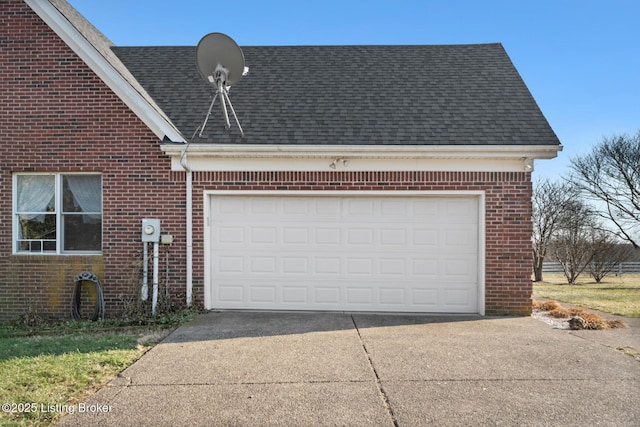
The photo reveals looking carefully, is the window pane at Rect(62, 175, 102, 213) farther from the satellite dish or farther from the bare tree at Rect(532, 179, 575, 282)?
the bare tree at Rect(532, 179, 575, 282)

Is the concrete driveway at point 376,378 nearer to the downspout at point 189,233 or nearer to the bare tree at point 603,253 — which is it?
the downspout at point 189,233

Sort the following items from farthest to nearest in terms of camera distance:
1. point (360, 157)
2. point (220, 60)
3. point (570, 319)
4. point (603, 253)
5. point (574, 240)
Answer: point (574, 240)
point (603, 253)
point (360, 157)
point (220, 60)
point (570, 319)

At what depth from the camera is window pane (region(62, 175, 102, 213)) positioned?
8.38 metres

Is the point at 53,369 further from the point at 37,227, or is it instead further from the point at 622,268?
the point at 622,268

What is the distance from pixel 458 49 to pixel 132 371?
10680mm

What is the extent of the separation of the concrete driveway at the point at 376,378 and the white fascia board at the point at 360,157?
9.72 ft

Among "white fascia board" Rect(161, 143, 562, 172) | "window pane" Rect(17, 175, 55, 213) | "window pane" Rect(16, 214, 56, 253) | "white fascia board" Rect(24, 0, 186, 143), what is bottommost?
"window pane" Rect(16, 214, 56, 253)

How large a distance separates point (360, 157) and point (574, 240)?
19.9 m

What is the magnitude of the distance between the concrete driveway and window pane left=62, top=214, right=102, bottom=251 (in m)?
2.87

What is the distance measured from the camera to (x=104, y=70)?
8094 mm

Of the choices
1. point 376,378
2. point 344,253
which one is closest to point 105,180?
point 344,253

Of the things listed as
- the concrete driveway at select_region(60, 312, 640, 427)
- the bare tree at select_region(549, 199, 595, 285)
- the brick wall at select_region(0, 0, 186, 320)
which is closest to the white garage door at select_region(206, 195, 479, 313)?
the brick wall at select_region(0, 0, 186, 320)

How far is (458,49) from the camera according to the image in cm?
1148

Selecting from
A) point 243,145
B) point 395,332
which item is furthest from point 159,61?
point 395,332
